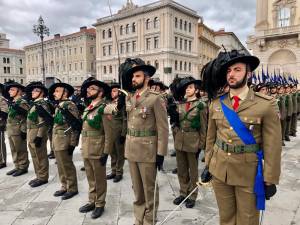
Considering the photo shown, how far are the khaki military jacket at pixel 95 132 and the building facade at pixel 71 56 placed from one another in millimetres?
58042

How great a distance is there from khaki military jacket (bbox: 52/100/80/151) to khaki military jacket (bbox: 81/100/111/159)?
1.70ft

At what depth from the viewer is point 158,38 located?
4925 centimetres

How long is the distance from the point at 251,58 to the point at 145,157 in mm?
1787

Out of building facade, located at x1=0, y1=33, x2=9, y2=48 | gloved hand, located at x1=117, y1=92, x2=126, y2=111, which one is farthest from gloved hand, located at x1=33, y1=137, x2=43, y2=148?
building facade, located at x1=0, y1=33, x2=9, y2=48

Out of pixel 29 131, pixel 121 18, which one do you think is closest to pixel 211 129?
pixel 29 131

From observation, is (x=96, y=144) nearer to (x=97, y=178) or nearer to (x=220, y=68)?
(x=97, y=178)

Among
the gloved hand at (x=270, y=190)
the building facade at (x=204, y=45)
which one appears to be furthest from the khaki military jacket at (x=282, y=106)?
the building facade at (x=204, y=45)

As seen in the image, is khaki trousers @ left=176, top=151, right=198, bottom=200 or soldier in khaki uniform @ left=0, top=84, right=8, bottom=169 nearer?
khaki trousers @ left=176, top=151, right=198, bottom=200

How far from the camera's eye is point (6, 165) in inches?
270

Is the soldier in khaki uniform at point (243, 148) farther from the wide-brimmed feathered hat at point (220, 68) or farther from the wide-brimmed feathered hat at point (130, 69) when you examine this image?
the wide-brimmed feathered hat at point (130, 69)

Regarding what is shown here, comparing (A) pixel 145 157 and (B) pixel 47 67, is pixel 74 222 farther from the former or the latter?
(B) pixel 47 67

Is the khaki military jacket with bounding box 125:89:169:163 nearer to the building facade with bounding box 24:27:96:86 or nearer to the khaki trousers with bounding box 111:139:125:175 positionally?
the khaki trousers with bounding box 111:139:125:175

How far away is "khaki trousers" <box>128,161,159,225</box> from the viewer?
3.50 m

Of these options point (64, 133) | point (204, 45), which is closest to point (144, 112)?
point (64, 133)
